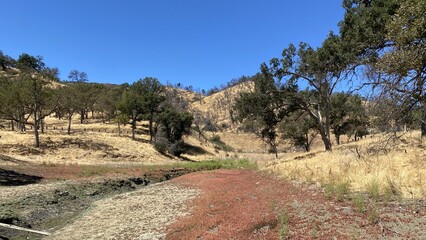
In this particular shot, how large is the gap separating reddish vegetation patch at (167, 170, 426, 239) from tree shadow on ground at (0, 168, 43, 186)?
1850cm

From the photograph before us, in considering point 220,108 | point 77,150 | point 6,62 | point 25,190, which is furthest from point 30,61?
point 25,190

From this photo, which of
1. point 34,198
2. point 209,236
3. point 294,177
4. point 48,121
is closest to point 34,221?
point 34,198

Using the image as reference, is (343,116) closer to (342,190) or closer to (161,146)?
(161,146)

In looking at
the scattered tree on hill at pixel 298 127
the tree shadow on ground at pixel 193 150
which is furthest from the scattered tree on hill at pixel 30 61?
the scattered tree on hill at pixel 298 127

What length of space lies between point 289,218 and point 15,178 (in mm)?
28212

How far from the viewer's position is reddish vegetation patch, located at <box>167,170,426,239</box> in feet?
32.8

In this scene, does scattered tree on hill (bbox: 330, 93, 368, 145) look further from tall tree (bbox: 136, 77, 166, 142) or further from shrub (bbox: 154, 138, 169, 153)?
tall tree (bbox: 136, 77, 166, 142)

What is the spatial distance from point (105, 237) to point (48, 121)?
95897 mm

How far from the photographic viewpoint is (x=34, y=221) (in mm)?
18156

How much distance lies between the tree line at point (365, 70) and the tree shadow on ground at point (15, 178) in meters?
20.9

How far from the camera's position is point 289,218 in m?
12.2

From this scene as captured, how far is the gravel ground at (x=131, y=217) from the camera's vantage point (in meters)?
14.9

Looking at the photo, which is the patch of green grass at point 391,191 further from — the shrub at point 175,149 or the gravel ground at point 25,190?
the shrub at point 175,149

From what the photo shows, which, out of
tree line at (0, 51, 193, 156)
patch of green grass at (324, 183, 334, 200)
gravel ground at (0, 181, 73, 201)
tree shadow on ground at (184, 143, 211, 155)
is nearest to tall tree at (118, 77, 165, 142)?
tree line at (0, 51, 193, 156)
